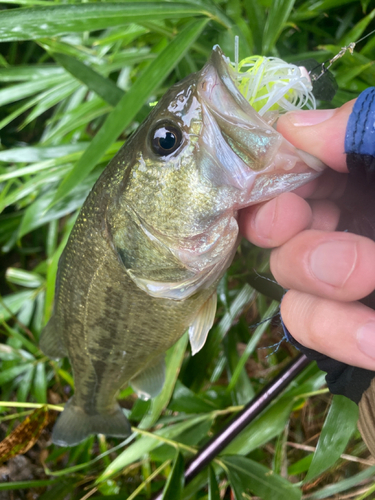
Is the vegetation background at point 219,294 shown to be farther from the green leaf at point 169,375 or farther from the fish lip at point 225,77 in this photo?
the fish lip at point 225,77

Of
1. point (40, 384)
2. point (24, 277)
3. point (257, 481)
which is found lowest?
point (40, 384)

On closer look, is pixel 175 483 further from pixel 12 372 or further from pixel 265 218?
pixel 12 372

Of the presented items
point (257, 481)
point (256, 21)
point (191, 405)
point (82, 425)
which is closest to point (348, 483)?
point (257, 481)

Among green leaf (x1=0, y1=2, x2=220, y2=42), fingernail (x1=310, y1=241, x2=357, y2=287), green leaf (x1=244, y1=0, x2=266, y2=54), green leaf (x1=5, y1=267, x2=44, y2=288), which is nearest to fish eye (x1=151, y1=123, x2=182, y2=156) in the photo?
fingernail (x1=310, y1=241, x2=357, y2=287)

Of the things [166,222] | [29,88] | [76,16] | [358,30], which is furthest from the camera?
[29,88]

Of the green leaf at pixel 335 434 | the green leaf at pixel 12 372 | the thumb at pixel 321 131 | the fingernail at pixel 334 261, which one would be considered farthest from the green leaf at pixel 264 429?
the green leaf at pixel 12 372

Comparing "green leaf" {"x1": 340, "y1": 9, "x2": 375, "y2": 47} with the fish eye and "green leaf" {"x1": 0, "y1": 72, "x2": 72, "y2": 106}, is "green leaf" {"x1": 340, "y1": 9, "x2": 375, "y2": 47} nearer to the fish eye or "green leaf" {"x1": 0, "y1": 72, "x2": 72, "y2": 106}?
the fish eye
